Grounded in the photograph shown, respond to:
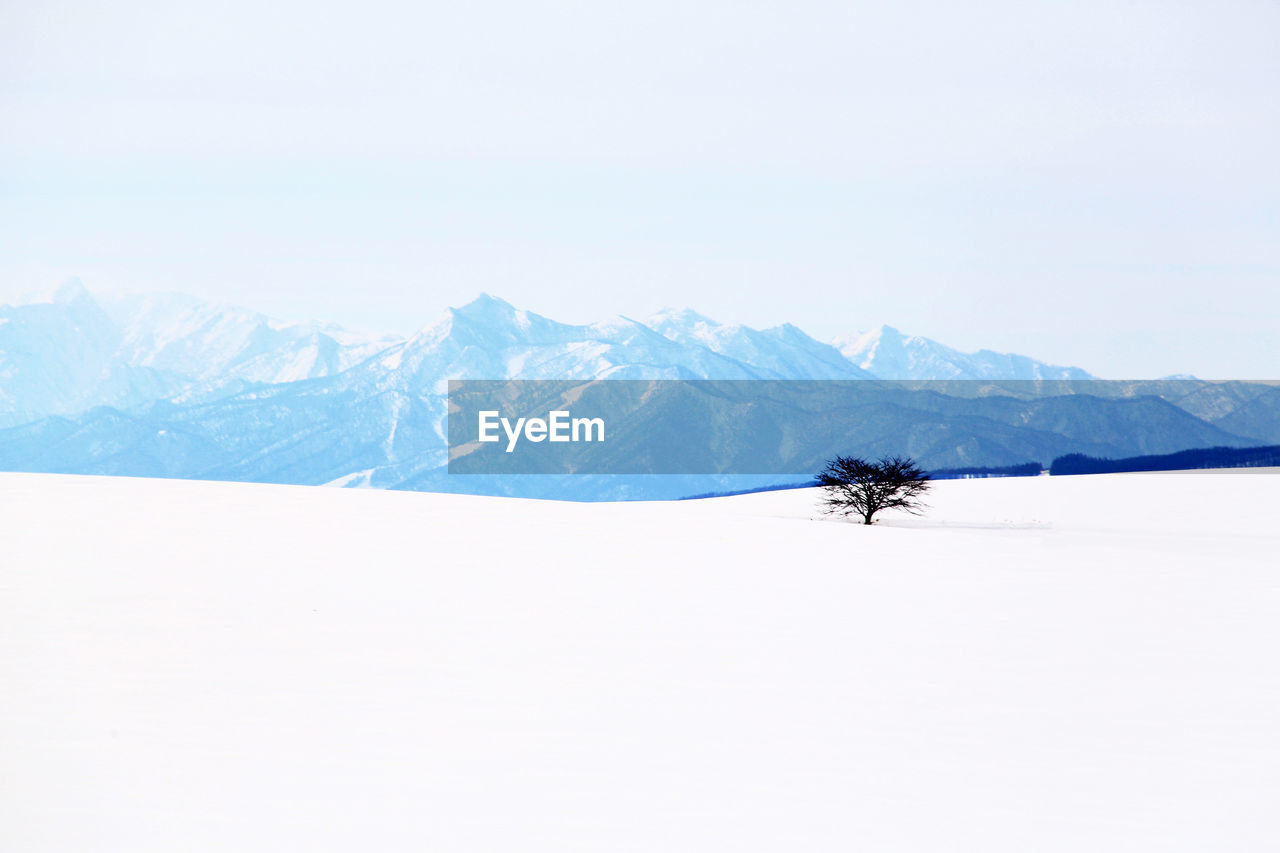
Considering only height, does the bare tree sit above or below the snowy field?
above

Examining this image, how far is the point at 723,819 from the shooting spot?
243 inches

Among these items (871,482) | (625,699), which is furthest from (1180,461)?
(625,699)

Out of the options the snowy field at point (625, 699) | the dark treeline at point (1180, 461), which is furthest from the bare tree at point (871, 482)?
the dark treeline at point (1180, 461)

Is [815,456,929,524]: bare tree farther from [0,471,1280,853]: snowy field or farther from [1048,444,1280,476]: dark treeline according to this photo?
[1048,444,1280,476]: dark treeline

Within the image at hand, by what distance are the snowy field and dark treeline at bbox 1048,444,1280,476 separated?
Result: 37.4 meters

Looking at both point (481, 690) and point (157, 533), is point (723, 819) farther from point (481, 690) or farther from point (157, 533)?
point (157, 533)

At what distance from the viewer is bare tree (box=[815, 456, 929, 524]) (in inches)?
1137

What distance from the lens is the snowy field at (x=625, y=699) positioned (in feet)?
20.2

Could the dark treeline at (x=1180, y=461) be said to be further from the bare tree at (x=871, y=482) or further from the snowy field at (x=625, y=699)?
the snowy field at (x=625, y=699)

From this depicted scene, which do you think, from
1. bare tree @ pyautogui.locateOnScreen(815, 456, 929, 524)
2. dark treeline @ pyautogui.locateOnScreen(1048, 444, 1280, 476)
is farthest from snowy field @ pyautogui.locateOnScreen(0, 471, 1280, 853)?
dark treeline @ pyautogui.locateOnScreen(1048, 444, 1280, 476)

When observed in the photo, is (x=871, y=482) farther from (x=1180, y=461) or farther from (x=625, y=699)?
(x=1180, y=461)

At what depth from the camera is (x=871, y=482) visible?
29078 millimetres

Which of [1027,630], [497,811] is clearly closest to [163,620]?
[497,811]

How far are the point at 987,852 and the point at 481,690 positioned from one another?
404cm
